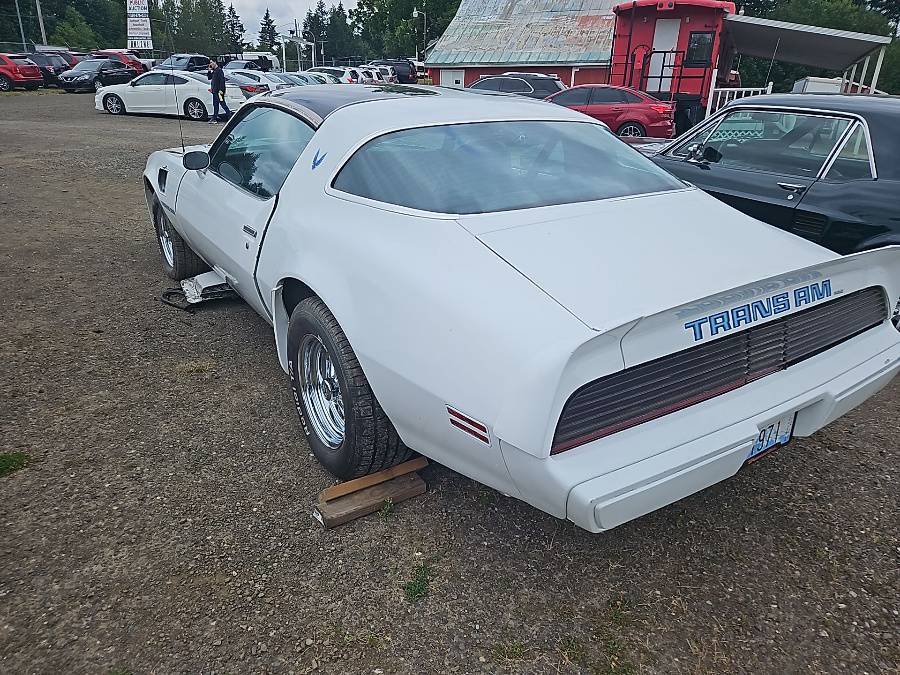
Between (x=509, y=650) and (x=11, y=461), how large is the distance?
2.32 metres

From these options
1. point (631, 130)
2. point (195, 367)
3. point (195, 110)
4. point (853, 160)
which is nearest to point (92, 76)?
point (195, 110)

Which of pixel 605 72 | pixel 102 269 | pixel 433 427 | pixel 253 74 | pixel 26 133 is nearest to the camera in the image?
pixel 433 427

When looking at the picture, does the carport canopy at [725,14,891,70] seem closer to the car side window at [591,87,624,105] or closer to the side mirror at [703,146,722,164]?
the car side window at [591,87,624,105]

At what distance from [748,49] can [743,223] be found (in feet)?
79.5

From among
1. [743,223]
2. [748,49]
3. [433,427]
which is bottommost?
[433,427]

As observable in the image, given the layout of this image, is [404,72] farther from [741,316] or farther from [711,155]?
[741,316]

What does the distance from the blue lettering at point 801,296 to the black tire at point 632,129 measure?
41.1 ft

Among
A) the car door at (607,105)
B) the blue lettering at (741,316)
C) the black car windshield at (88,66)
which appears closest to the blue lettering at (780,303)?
the blue lettering at (741,316)

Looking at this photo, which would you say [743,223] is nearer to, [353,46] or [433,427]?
[433,427]

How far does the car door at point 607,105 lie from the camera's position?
13.8 m

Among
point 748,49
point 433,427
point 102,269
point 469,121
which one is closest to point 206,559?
point 433,427

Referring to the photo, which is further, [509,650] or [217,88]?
[217,88]

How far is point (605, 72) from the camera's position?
2825 centimetres

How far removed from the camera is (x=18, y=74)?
2411 centimetres
